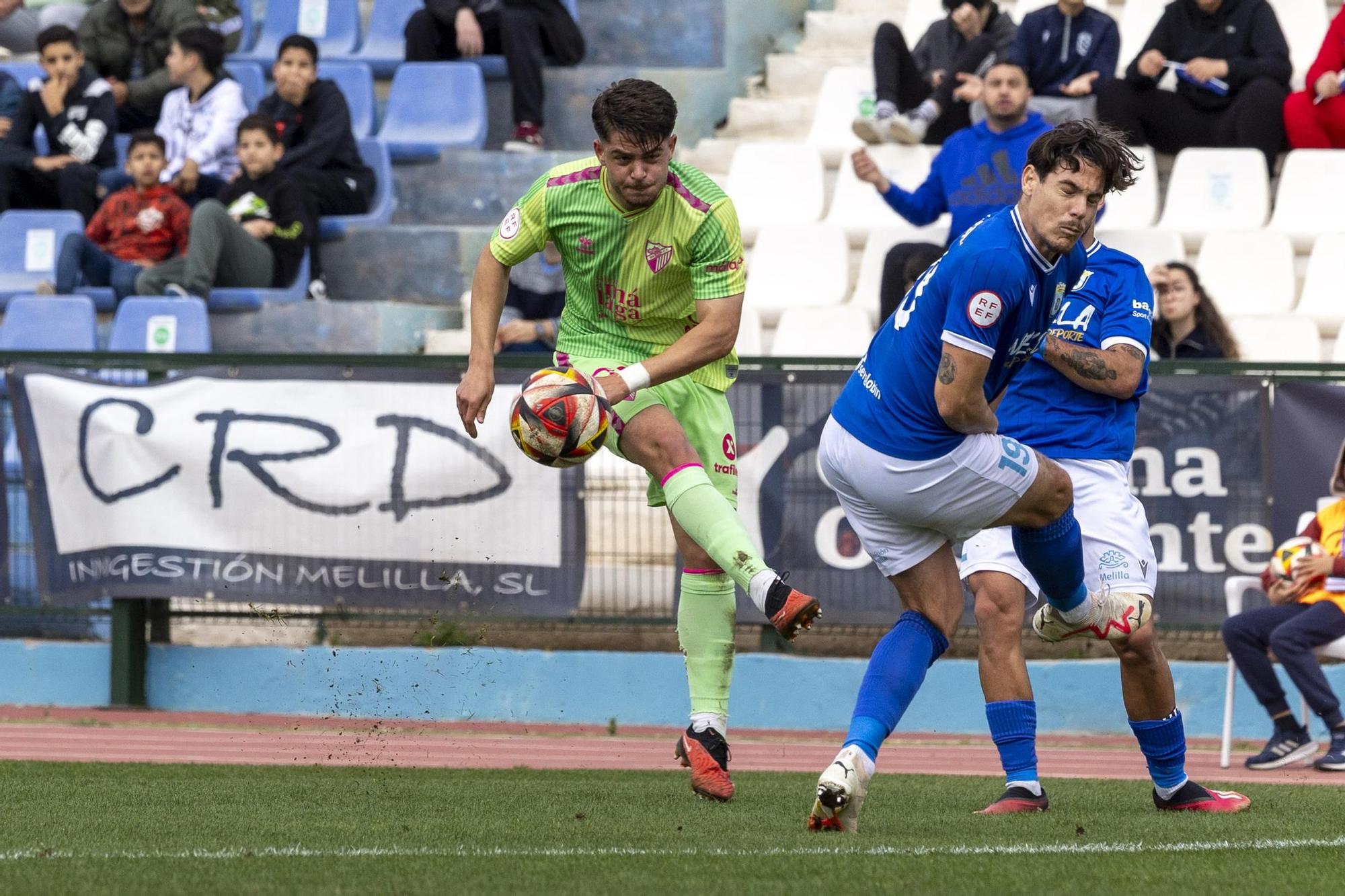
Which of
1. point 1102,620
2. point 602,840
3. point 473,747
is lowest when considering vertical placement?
point 473,747

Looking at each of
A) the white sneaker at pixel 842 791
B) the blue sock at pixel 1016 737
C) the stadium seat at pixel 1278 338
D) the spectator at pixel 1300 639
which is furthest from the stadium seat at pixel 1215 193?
the white sneaker at pixel 842 791

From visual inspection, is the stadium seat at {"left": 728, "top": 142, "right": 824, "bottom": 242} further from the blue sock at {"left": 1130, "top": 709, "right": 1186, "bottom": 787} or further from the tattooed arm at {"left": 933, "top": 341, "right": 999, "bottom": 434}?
the tattooed arm at {"left": 933, "top": 341, "right": 999, "bottom": 434}

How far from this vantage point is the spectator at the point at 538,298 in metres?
11.5

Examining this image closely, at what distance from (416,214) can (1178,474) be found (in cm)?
732

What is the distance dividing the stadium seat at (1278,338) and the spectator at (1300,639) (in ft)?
7.41

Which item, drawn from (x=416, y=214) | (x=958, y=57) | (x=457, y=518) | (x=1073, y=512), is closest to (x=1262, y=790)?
(x=1073, y=512)

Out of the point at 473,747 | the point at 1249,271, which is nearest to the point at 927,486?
the point at 473,747

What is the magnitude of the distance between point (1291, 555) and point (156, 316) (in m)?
7.60

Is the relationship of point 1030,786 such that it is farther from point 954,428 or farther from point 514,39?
point 514,39

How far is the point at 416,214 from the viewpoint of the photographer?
14.4 metres

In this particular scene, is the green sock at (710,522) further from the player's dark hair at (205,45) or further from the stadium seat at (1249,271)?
the player's dark hair at (205,45)

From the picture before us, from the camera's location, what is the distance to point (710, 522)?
236 inches

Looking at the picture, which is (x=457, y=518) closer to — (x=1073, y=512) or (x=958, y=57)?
(x=1073, y=512)

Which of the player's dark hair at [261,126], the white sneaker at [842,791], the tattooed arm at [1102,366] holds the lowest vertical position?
the white sneaker at [842,791]
